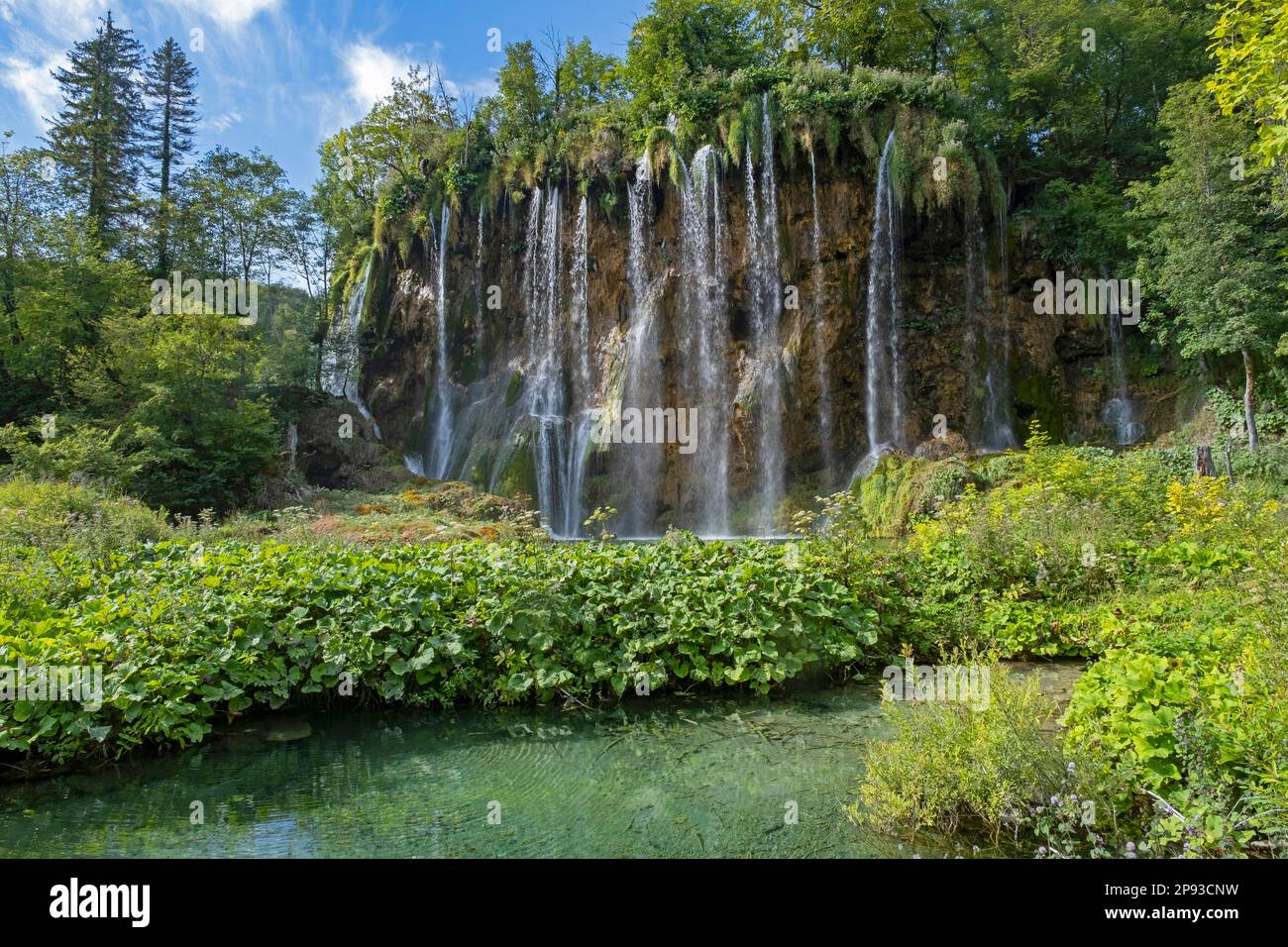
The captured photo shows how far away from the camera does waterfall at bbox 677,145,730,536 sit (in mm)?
21156

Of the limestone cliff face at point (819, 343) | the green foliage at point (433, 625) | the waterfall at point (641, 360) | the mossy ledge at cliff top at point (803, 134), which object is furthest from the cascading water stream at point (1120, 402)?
the green foliage at point (433, 625)

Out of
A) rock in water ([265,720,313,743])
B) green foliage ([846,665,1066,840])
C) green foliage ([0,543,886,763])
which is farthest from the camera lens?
rock in water ([265,720,313,743])

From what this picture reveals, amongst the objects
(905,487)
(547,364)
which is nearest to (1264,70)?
(905,487)

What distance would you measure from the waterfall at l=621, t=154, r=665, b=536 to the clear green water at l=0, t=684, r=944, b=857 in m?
15.3

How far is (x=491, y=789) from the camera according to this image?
4.72 meters

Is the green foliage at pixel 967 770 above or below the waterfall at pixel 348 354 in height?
below

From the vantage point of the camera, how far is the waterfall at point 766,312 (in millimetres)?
20719

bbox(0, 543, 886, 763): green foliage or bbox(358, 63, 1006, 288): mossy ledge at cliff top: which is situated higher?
bbox(358, 63, 1006, 288): mossy ledge at cliff top

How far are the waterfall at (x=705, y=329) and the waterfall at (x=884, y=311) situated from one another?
425 cm

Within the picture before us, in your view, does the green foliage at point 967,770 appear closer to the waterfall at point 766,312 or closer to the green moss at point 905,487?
the green moss at point 905,487

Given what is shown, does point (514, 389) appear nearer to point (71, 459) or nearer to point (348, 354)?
point (348, 354)

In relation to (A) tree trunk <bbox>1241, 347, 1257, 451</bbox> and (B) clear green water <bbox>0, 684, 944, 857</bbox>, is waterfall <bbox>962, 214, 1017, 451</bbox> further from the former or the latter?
(B) clear green water <bbox>0, 684, 944, 857</bbox>

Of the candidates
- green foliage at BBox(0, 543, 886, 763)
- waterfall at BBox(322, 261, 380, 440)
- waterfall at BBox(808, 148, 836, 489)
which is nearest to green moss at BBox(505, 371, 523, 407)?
waterfall at BBox(322, 261, 380, 440)
